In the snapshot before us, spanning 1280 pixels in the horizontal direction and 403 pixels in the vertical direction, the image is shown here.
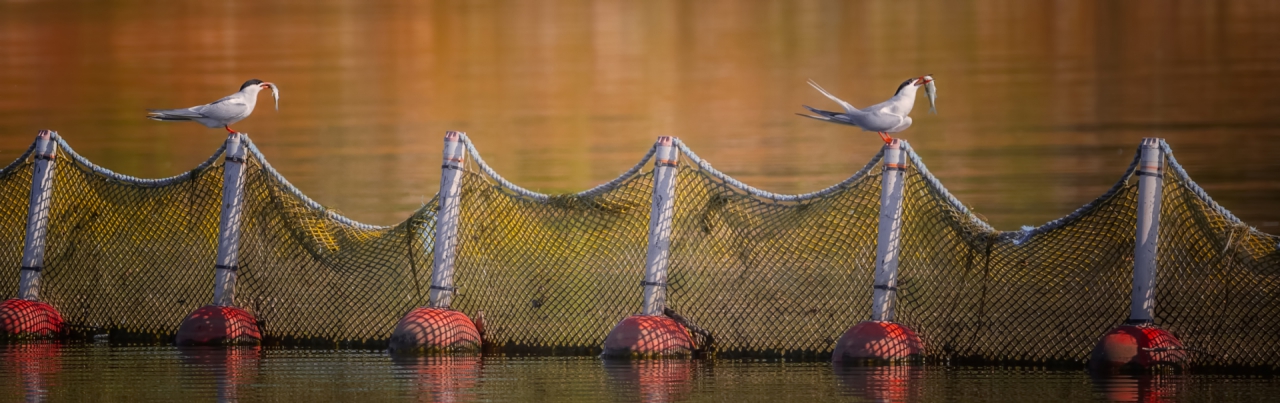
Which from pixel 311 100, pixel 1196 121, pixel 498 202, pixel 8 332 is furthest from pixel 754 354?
pixel 311 100

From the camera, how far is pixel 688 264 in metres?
11.6

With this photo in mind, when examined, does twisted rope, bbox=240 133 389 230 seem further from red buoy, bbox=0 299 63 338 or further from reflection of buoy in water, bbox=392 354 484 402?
red buoy, bbox=0 299 63 338

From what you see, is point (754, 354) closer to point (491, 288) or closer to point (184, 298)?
point (491, 288)

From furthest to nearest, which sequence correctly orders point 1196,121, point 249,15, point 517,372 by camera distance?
point 249,15
point 1196,121
point 517,372

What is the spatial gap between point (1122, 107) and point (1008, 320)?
70.7 feet

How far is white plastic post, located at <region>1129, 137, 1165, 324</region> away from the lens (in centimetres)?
1025

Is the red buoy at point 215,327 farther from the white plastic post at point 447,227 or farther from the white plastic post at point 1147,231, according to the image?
the white plastic post at point 1147,231

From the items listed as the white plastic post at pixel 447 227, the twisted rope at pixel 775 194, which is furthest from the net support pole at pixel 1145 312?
the white plastic post at pixel 447 227

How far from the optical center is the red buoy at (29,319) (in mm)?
12875

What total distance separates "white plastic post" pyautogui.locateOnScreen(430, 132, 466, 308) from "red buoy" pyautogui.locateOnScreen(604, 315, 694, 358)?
1304mm

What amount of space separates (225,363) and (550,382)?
239 cm

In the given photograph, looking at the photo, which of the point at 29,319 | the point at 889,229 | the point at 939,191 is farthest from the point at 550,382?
the point at 29,319

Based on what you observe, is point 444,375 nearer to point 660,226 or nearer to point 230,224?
point 660,226

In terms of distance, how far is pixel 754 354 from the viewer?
11.4 metres
